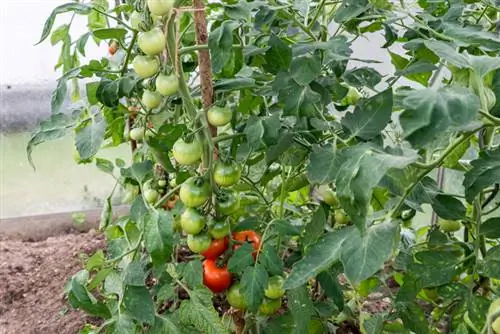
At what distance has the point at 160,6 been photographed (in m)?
0.66

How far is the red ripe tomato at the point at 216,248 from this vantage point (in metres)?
0.88

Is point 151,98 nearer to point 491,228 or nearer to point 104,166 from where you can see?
point 104,166

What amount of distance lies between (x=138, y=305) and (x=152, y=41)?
365 mm

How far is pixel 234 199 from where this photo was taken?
2.77ft

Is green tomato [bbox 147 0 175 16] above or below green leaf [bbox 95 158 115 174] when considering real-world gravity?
above

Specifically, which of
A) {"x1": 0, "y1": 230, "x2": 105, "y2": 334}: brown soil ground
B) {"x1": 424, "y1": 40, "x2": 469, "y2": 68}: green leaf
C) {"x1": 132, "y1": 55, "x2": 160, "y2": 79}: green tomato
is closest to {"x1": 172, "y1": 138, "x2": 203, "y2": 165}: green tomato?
{"x1": 132, "y1": 55, "x2": 160, "y2": 79}: green tomato

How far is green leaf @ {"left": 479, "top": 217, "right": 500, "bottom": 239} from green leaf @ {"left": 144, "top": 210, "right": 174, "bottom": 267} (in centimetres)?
43

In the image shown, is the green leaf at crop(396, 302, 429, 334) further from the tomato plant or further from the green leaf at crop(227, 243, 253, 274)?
the green leaf at crop(227, 243, 253, 274)

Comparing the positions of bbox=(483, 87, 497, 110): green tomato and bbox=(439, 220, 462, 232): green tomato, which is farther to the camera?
bbox=(439, 220, 462, 232): green tomato

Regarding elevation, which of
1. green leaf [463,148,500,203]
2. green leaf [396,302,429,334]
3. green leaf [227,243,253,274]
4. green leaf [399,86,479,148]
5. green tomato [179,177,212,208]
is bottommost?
green leaf [396,302,429,334]

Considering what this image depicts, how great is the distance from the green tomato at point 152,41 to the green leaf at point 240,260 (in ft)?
1.02

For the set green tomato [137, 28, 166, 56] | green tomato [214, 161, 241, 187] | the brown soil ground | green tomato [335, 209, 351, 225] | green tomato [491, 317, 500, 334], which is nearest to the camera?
green tomato [491, 317, 500, 334]

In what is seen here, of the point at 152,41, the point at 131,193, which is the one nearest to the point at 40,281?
the point at 131,193

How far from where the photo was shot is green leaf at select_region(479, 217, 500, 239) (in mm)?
779
